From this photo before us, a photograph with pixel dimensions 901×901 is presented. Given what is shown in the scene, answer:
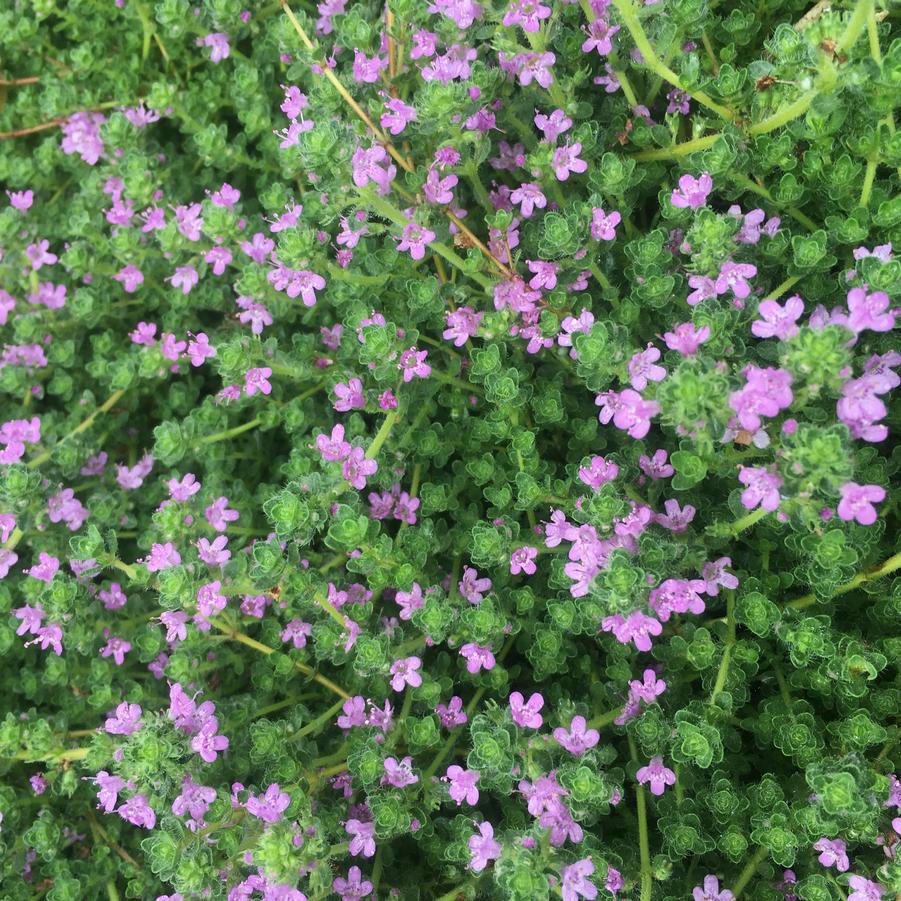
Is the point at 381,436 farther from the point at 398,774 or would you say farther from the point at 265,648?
the point at 398,774

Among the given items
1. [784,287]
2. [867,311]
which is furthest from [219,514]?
[867,311]

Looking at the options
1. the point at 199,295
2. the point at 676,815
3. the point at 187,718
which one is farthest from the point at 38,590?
the point at 676,815

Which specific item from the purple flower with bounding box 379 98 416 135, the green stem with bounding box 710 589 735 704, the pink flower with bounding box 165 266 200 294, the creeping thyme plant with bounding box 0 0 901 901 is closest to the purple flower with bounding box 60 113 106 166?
the creeping thyme plant with bounding box 0 0 901 901

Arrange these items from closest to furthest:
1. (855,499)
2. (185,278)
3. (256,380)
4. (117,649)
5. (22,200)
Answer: (855,499) < (256,380) < (117,649) < (185,278) < (22,200)

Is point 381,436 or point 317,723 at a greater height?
point 381,436

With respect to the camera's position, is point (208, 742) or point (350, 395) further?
point (350, 395)

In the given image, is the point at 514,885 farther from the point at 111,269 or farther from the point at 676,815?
the point at 111,269

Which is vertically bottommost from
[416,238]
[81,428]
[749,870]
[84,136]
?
[749,870]

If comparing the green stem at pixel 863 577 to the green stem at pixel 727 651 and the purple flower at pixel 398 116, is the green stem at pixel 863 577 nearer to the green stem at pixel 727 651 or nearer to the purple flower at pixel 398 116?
the green stem at pixel 727 651

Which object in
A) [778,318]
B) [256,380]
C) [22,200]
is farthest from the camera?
[22,200]
